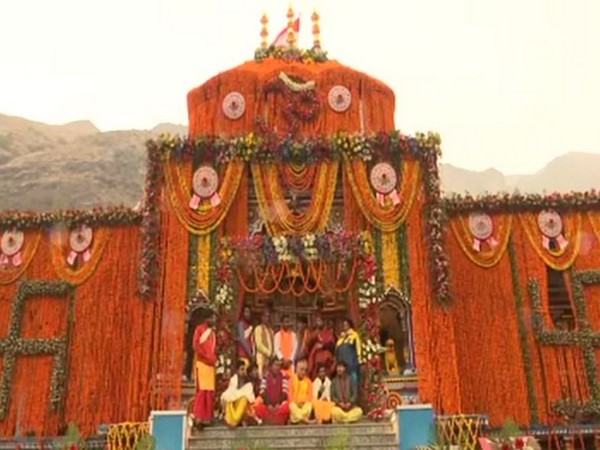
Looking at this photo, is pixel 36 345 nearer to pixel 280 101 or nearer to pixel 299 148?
pixel 299 148

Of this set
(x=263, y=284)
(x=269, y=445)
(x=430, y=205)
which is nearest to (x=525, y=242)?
(x=430, y=205)

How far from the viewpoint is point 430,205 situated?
13672 mm

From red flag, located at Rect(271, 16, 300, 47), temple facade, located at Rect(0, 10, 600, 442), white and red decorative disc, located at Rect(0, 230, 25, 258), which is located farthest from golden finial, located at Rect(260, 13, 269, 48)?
white and red decorative disc, located at Rect(0, 230, 25, 258)

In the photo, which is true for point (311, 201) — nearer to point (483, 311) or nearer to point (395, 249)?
point (395, 249)

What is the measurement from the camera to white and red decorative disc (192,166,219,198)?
1392 cm

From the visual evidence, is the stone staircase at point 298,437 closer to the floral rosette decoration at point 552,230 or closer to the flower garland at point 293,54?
the floral rosette decoration at point 552,230

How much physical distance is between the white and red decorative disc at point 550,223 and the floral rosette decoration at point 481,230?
1069 mm

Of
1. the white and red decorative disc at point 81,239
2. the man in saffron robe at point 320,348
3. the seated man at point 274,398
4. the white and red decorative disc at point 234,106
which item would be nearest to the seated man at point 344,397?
the man in saffron robe at point 320,348

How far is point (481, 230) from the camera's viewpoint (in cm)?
1496

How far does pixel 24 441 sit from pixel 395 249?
8.22 meters

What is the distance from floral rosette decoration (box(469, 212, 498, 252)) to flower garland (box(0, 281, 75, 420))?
28.7 feet

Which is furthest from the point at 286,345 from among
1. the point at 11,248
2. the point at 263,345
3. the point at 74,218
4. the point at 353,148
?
the point at 11,248

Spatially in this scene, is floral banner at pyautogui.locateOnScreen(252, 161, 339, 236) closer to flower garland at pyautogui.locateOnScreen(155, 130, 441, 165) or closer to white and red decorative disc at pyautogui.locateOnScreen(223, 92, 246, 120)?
flower garland at pyautogui.locateOnScreen(155, 130, 441, 165)

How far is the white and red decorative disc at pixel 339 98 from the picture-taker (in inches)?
647
